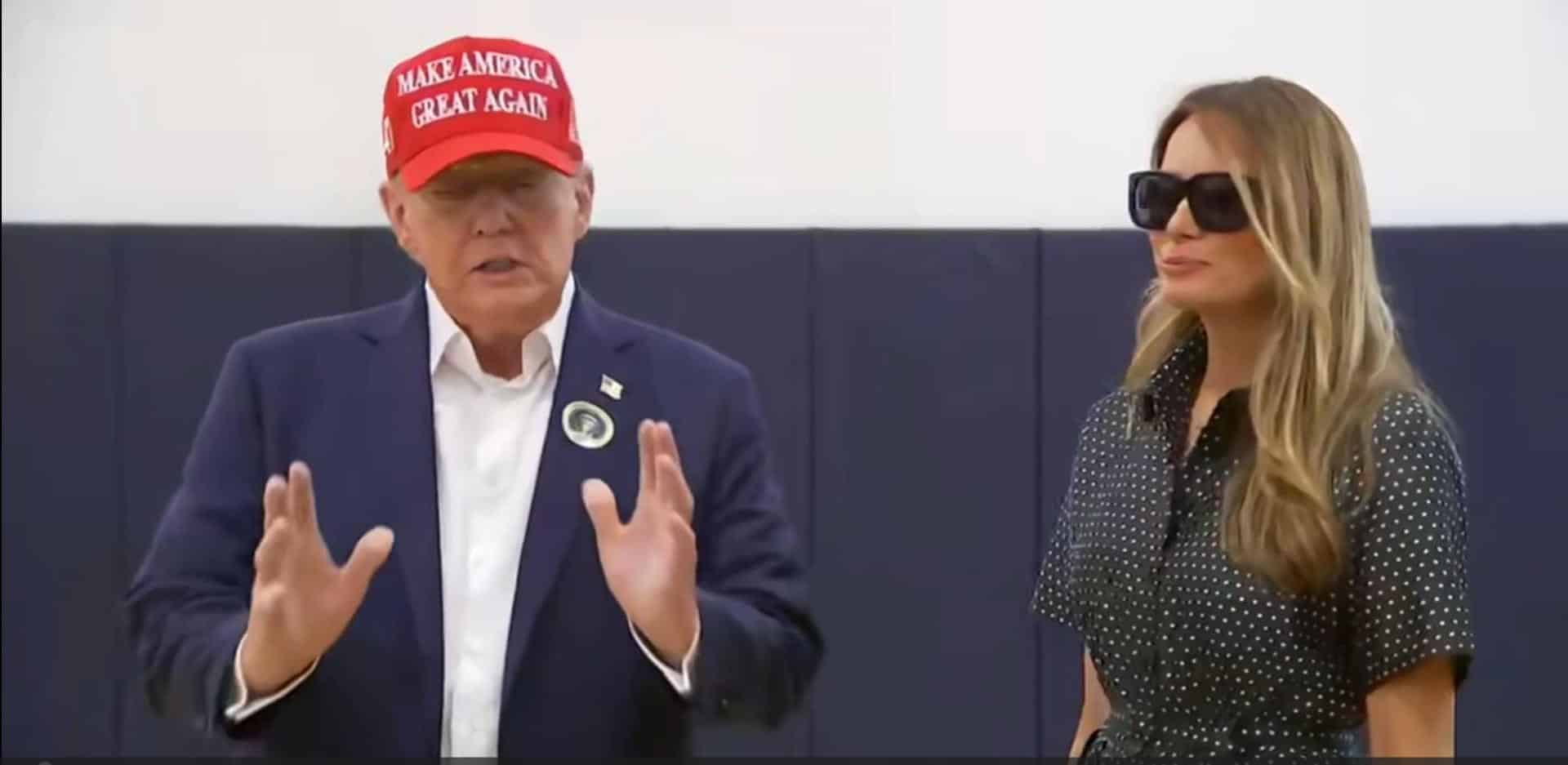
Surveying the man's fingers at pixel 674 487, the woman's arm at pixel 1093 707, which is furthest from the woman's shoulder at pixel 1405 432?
the man's fingers at pixel 674 487

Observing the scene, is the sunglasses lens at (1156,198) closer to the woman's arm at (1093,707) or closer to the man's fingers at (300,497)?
the woman's arm at (1093,707)

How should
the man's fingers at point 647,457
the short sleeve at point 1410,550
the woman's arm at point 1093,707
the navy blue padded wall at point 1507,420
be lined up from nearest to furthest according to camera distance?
the short sleeve at point 1410,550
the man's fingers at point 647,457
the woman's arm at point 1093,707
the navy blue padded wall at point 1507,420

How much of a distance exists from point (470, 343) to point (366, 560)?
0.31 metres

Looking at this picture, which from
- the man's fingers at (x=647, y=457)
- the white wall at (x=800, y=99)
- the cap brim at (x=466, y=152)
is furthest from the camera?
the white wall at (x=800, y=99)

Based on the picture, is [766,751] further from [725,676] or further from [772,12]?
[772,12]

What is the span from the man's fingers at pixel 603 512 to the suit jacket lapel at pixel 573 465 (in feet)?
0.37

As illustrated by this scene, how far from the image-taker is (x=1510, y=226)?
2.51m

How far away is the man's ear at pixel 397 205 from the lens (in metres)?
1.75

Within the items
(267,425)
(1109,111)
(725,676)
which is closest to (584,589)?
(725,676)

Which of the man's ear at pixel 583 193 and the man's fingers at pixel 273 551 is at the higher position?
the man's ear at pixel 583 193

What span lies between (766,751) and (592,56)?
1115 mm

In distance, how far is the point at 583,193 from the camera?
179 centimetres

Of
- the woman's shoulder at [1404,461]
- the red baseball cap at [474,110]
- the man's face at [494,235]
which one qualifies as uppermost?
the red baseball cap at [474,110]

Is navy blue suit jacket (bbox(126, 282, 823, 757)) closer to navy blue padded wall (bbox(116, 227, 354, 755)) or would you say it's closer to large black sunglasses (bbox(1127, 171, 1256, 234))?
large black sunglasses (bbox(1127, 171, 1256, 234))
